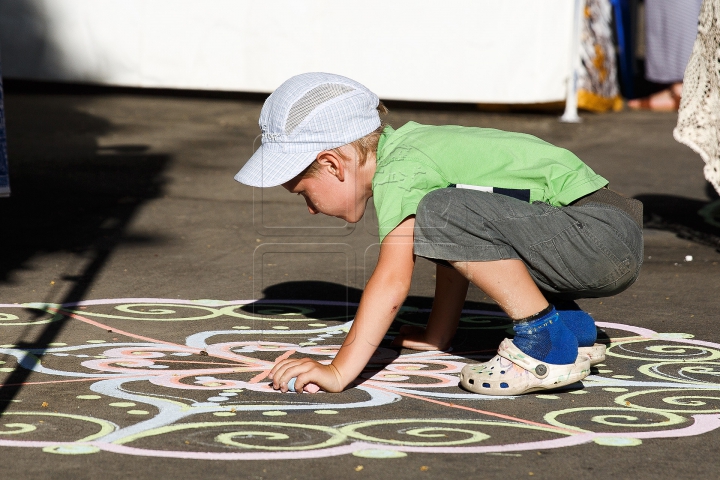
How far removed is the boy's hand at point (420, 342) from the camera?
3969mm

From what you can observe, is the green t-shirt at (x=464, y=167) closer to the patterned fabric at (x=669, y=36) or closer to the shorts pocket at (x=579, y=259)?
the shorts pocket at (x=579, y=259)

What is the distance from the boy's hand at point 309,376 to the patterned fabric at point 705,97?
10.3 feet

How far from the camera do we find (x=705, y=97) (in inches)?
226

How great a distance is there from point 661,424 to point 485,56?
7882 mm

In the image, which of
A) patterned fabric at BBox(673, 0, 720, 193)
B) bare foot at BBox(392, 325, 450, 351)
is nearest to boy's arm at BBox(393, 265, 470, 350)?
bare foot at BBox(392, 325, 450, 351)

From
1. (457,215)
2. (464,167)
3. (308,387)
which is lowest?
(308,387)

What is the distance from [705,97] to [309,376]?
3395mm

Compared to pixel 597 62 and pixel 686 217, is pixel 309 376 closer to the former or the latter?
pixel 686 217

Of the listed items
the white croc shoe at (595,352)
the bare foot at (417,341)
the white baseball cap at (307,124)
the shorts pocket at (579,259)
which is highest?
the white baseball cap at (307,124)

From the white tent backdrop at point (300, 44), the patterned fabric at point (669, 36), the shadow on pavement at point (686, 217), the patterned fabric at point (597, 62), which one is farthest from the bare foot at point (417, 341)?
the patterned fabric at point (669, 36)

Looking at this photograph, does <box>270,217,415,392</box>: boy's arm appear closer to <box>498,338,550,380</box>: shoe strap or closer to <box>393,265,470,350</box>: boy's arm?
<box>498,338,550,380</box>: shoe strap

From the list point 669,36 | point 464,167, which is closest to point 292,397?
point 464,167

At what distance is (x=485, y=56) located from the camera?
34.9ft

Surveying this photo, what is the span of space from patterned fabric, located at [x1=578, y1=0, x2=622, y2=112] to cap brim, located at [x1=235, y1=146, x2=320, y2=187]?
8.01 m
